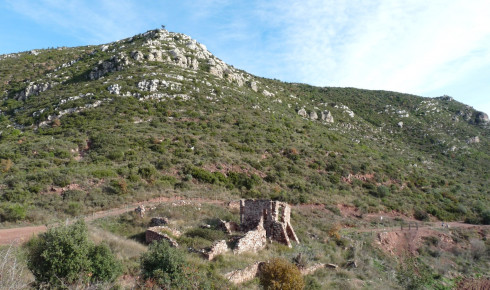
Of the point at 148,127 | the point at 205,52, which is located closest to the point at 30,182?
the point at 148,127

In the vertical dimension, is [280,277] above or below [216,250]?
below

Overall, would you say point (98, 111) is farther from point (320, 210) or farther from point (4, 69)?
point (4, 69)

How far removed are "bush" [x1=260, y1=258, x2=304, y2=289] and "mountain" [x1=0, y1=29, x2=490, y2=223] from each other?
11.8 metres

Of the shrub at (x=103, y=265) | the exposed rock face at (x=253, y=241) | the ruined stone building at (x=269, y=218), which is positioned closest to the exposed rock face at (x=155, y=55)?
the ruined stone building at (x=269, y=218)

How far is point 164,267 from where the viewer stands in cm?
804

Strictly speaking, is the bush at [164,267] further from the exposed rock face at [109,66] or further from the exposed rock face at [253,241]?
the exposed rock face at [109,66]

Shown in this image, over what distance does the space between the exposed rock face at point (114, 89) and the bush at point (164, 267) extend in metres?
33.8

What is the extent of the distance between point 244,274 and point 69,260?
16.6 ft

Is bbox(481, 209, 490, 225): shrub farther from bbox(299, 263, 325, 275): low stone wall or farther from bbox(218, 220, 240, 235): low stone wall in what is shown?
bbox(218, 220, 240, 235): low stone wall

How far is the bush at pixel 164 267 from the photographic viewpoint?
7648mm

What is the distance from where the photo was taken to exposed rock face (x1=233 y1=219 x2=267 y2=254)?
11.9 metres

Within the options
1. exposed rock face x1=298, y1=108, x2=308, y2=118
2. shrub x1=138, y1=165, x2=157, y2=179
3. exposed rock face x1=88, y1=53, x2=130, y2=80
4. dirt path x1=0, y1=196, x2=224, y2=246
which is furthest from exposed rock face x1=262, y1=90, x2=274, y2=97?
dirt path x1=0, y1=196, x2=224, y2=246

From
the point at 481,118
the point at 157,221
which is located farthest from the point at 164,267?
the point at 481,118

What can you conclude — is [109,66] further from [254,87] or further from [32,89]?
[254,87]
